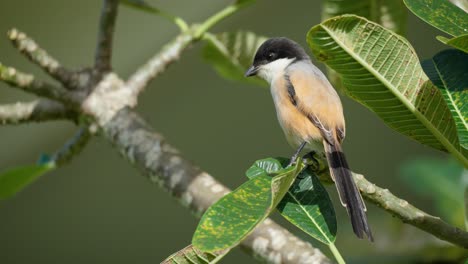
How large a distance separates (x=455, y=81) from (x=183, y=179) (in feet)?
1.98

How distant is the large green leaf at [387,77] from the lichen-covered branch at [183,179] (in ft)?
0.98

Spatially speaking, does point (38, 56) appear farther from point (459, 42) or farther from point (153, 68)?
point (459, 42)

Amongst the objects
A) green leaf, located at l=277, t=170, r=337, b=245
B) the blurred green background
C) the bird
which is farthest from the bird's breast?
the blurred green background

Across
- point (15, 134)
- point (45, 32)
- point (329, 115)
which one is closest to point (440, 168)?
point (329, 115)

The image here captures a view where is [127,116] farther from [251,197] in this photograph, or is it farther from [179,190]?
[251,197]

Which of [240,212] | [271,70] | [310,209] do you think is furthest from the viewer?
[271,70]

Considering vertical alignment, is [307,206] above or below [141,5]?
below

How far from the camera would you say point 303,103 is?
186 cm

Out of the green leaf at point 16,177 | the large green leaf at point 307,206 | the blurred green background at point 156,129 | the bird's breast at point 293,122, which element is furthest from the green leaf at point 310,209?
the blurred green background at point 156,129

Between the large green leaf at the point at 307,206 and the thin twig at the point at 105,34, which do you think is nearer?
the large green leaf at the point at 307,206

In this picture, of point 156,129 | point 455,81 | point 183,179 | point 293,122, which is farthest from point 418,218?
point 156,129

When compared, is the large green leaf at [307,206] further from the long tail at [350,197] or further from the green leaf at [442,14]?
the green leaf at [442,14]

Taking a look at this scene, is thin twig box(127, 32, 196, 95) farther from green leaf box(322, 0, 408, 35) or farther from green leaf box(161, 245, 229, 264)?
green leaf box(161, 245, 229, 264)

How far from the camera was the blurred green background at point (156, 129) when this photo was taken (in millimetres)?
3141
